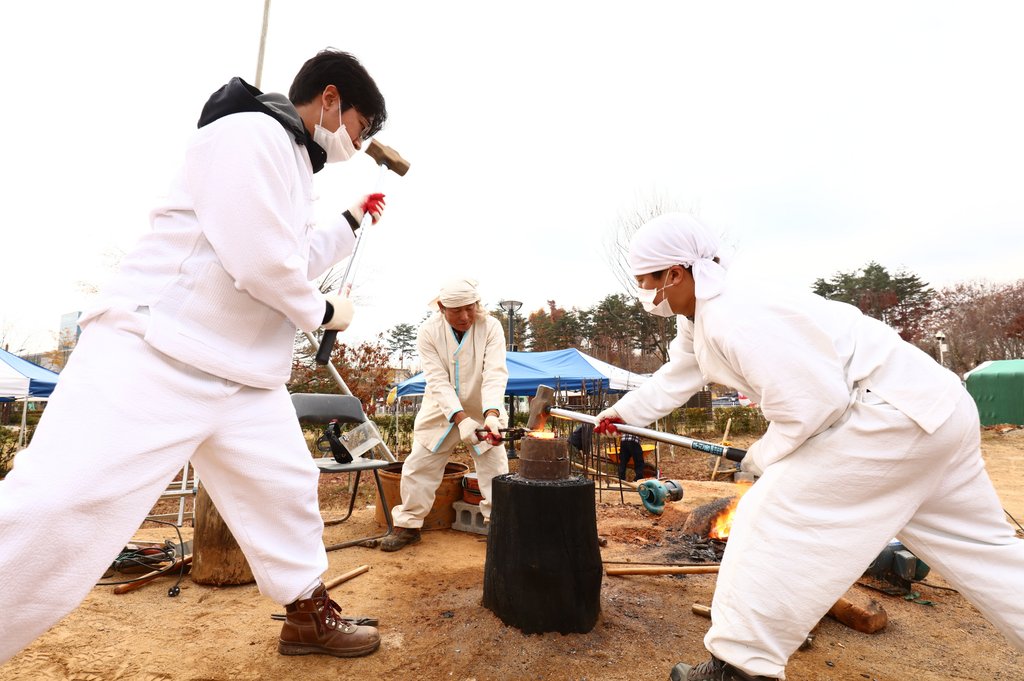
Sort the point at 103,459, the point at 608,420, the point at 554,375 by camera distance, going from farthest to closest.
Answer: the point at 554,375 < the point at 608,420 < the point at 103,459

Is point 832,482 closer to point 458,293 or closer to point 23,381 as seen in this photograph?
point 458,293

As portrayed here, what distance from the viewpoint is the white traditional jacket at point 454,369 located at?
15.1 feet

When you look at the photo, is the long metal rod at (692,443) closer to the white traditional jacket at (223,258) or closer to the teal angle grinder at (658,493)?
the teal angle grinder at (658,493)

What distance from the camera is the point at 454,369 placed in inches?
185

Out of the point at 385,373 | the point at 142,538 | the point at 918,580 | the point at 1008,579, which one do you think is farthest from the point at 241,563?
the point at 385,373

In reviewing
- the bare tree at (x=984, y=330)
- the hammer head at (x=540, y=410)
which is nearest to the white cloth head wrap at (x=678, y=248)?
the hammer head at (x=540, y=410)

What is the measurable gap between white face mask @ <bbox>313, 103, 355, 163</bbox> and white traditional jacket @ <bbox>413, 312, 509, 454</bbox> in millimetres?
2433

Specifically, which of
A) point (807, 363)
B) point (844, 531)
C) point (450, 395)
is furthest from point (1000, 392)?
point (807, 363)

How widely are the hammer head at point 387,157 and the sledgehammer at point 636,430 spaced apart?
1715 mm

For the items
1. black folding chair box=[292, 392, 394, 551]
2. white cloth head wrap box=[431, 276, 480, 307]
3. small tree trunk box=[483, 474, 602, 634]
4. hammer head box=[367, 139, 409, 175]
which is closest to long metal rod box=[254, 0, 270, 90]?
hammer head box=[367, 139, 409, 175]

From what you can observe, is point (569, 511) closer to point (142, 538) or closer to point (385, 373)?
point (142, 538)

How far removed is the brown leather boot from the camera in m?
2.51

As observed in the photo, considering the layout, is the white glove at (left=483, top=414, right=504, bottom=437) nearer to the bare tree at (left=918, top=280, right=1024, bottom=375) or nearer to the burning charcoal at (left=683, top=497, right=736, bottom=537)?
the burning charcoal at (left=683, top=497, right=736, bottom=537)

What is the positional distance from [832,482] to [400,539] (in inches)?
137
